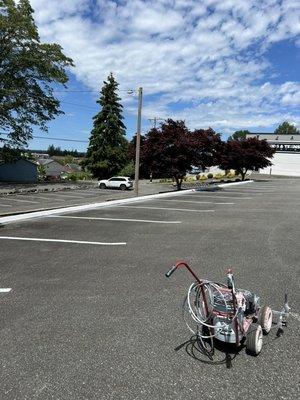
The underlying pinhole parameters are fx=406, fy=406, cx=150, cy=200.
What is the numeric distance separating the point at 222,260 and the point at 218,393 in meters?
4.86

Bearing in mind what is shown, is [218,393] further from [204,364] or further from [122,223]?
[122,223]

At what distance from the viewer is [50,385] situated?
3.72m

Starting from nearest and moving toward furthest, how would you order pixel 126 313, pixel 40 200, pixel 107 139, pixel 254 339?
pixel 254 339 < pixel 126 313 < pixel 40 200 < pixel 107 139

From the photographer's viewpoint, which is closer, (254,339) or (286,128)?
(254,339)

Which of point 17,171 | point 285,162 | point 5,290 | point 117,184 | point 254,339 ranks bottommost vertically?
point 117,184

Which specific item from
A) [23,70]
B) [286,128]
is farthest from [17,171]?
[286,128]

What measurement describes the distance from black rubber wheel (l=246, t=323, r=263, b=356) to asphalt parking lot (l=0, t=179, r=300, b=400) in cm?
9

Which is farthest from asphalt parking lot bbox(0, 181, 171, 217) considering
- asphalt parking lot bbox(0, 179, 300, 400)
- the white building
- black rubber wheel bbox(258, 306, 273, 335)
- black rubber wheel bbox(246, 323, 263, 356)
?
the white building

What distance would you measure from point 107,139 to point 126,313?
179 ft

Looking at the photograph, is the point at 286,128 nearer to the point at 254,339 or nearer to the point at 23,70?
the point at 23,70

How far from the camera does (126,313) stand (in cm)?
542

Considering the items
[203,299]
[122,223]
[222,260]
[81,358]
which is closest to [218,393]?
[203,299]

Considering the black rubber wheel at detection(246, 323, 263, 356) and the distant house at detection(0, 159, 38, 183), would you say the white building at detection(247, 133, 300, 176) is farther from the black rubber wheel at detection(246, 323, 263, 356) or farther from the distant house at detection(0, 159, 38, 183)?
the black rubber wheel at detection(246, 323, 263, 356)

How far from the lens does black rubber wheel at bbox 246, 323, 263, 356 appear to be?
4.29m
